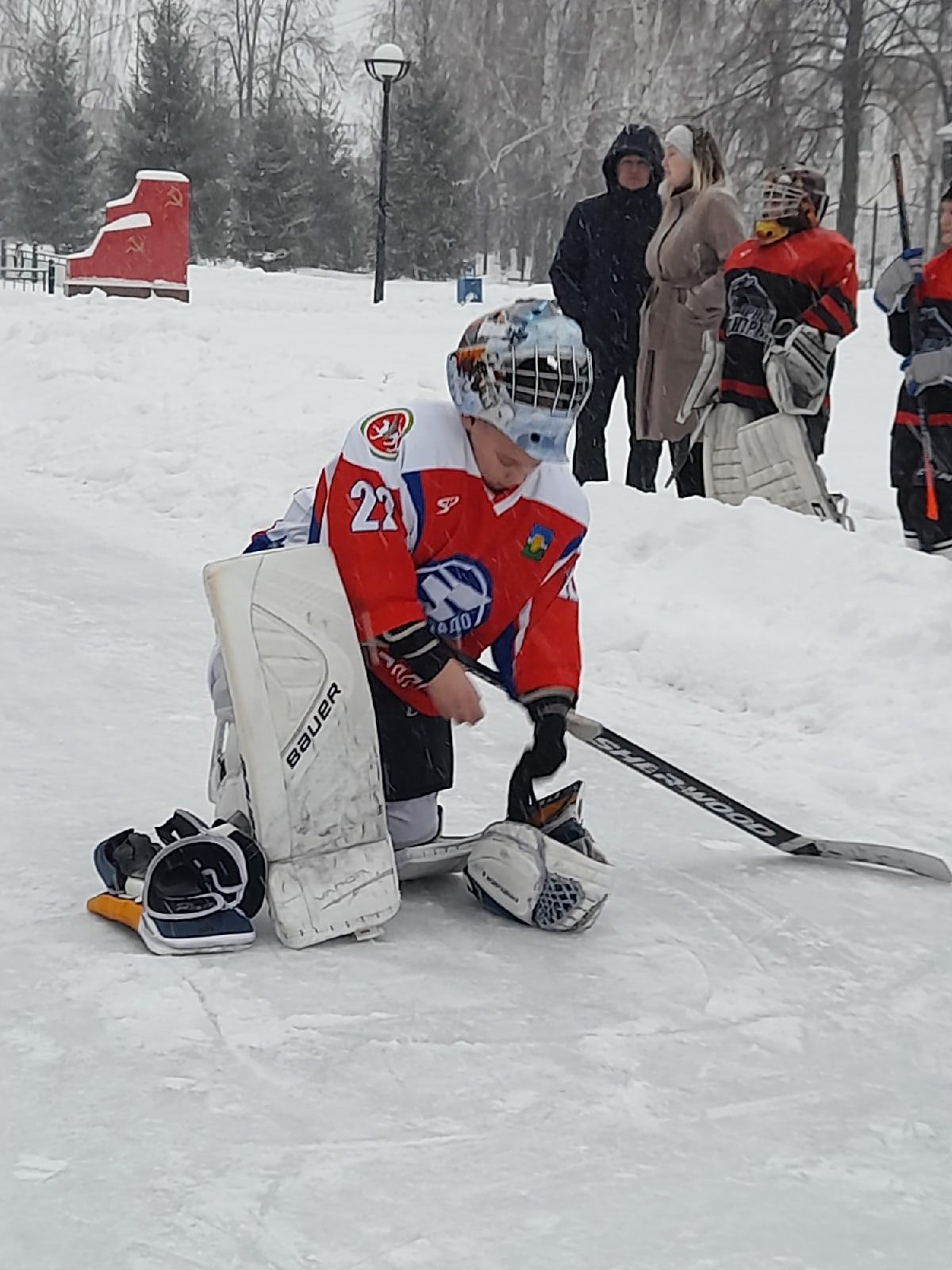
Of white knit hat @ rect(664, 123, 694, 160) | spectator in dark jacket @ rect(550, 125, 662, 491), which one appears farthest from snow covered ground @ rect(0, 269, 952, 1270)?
white knit hat @ rect(664, 123, 694, 160)

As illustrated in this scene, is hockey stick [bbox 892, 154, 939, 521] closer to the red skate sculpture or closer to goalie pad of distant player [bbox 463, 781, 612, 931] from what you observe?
goalie pad of distant player [bbox 463, 781, 612, 931]

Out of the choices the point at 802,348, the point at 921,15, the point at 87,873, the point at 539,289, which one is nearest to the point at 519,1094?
the point at 87,873

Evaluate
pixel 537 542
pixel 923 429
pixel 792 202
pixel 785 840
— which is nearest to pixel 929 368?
pixel 923 429

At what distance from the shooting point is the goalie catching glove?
2.35m

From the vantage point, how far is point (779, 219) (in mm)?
5418

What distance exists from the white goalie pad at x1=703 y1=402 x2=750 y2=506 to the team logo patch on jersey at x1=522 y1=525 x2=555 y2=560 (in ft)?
10.0

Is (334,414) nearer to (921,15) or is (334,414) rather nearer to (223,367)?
(223,367)

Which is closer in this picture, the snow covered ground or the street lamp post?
the snow covered ground

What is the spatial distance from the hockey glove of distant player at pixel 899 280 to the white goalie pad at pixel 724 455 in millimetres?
614

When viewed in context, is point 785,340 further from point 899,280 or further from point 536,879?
point 536,879

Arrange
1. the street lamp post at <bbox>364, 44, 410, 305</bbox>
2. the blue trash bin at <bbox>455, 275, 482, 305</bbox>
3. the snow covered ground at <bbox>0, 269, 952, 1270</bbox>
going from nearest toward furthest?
the snow covered ground at <bbox>0, 269, 952, 1270</bbox> → the street lamp post at <bbox>364, 44, 410, 305</bbox> → the blue trash bin at <bbox>455, 275, 482, 305</bbox>

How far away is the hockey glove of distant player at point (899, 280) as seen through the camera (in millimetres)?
5262

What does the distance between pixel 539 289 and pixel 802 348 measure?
1258 centimetres

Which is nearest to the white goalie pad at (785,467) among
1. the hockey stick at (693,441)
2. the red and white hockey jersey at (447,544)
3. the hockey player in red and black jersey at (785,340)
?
the hockey player in red and black jersey at (785,340)
